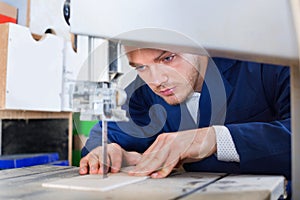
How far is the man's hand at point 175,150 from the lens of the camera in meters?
0.72

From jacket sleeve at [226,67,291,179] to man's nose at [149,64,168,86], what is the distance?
→ 0.55 feet

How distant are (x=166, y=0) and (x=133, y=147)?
35cm

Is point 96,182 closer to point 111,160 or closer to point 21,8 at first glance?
point 111,160

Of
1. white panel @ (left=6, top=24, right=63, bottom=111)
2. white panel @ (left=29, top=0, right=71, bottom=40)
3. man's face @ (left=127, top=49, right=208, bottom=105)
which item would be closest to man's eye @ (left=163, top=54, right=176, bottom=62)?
man's face @ (left=127, top=49, right=208, bottom=105)

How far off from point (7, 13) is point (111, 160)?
3.62 ft

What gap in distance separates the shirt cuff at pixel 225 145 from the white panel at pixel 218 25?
0.19 m

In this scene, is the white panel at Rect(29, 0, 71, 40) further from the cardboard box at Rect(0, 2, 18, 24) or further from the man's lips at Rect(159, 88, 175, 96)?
the man's lips at Rect(159, 88, 175, 96)

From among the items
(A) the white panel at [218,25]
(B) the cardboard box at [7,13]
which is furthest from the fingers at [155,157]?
(B) the cardboard box at [7,13]

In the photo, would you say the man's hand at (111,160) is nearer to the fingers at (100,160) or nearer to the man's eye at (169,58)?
the fingers at (100,160)

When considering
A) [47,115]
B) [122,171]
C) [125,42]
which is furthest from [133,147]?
[47,115]

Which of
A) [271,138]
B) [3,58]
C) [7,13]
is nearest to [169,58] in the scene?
[271,138]

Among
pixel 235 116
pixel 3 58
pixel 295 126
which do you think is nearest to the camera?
pixel 295 126

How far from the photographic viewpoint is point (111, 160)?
78 cm

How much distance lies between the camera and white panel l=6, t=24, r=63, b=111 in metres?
1.45
